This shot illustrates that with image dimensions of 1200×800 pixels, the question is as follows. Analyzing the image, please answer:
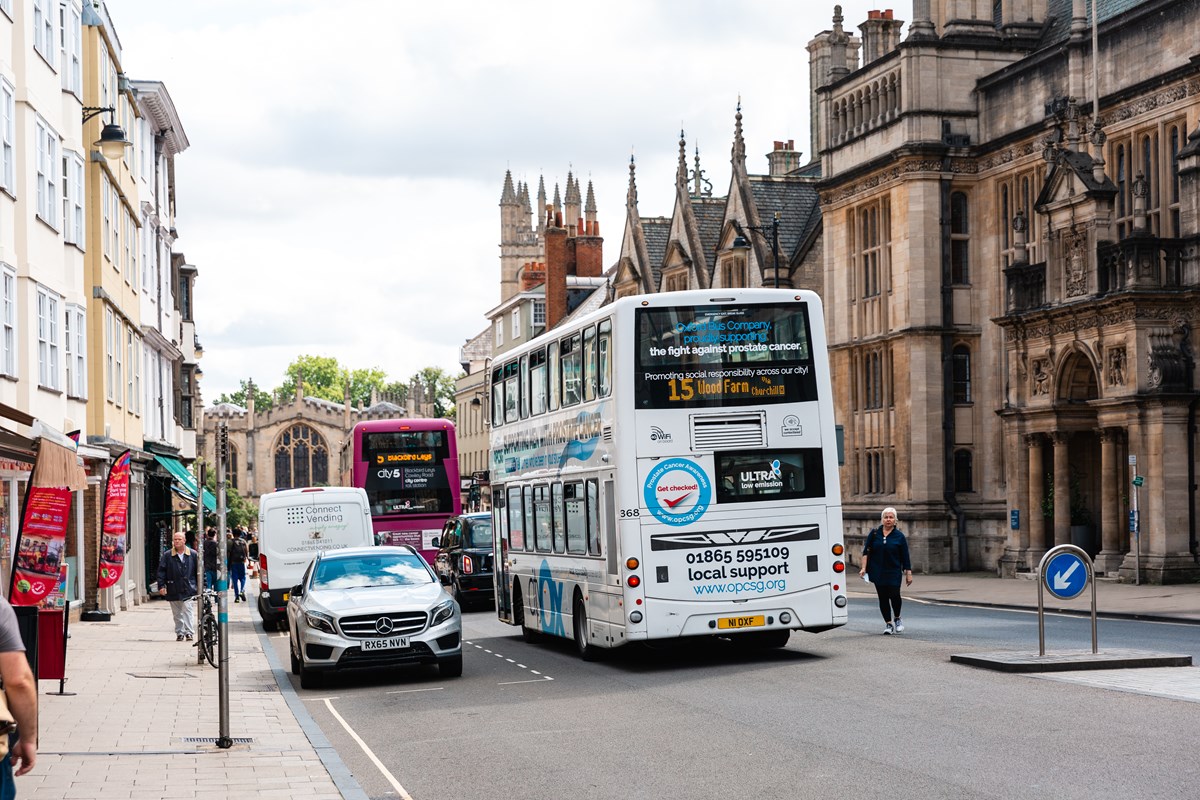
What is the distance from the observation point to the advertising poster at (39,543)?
2041cm

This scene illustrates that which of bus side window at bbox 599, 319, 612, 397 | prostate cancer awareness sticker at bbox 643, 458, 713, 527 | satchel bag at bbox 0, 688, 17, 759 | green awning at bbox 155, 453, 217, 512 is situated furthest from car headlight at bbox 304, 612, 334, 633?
green awning at bbox 155, 453, 217, 512

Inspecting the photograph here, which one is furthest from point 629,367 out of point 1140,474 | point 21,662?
point 1140,474

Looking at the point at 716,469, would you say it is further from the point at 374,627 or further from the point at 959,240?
the point at 959,240

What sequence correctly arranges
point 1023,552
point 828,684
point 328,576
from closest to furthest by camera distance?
point 828,684 → point 328,576 → point 1023,552

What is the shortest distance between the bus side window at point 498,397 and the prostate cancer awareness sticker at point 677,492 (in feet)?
24.0

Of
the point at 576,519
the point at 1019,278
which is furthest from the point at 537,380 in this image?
the point at 1019,278

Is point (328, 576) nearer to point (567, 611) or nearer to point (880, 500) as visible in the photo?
point (567, 611)

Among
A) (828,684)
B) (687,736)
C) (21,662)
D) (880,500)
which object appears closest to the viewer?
(21,662)

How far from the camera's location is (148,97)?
47.2 metres

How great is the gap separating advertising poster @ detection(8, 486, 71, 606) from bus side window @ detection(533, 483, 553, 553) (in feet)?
19.8

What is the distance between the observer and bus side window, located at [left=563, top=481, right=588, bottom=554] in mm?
20219

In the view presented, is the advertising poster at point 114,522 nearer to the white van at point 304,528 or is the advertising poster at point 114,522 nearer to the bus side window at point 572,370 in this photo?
the white van at point 304,528

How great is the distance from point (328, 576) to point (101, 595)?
53.0 ft

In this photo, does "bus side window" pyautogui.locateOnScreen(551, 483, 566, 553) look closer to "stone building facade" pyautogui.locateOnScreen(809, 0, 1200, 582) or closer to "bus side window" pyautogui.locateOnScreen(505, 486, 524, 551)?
"bus side window" pyautogui.locateOnScreen(505, 486, 524, 551)
